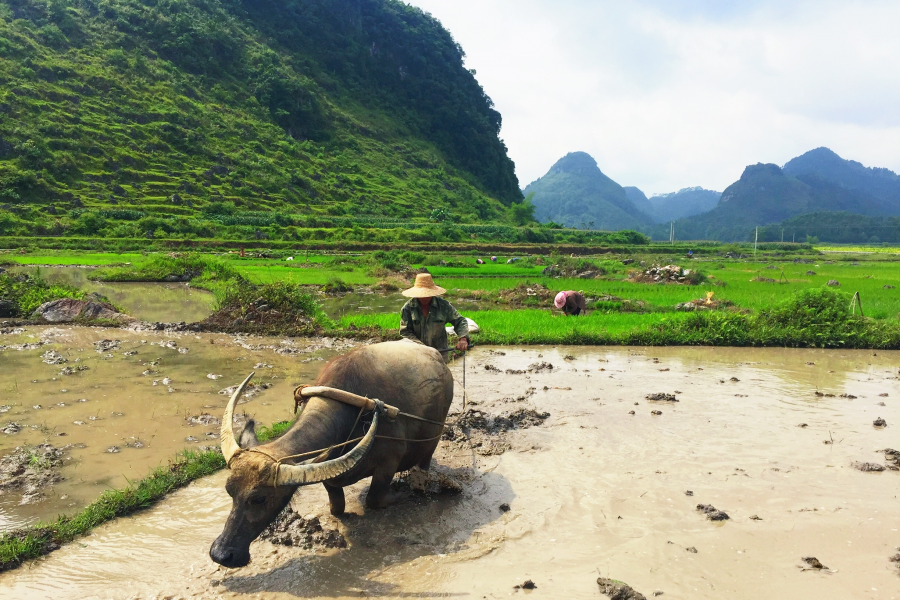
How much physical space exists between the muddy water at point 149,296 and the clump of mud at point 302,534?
10.6 meters

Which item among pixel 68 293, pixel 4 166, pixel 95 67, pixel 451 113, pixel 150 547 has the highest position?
pixel 451 113

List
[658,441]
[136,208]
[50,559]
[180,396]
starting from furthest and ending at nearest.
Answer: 1. [136,208]
2. [180,396]
3. [658,441]
4. [50,559]

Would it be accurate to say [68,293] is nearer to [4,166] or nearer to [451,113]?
[4,166]

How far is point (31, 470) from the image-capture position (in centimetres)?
510

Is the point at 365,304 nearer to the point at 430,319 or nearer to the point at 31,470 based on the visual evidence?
the point at 430,319

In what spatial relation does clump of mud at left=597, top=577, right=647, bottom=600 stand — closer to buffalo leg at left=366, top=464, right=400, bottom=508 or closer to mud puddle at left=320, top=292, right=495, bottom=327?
buffalo leg at left=366, top=464, right=400, bottom=508

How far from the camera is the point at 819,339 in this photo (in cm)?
1193

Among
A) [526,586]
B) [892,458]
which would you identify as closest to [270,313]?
[526,586]

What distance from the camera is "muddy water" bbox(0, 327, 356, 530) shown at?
5246mm

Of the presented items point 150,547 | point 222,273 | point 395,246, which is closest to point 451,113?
point 395,246

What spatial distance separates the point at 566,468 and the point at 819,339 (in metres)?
9.50

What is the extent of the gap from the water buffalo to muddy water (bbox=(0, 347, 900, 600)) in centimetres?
51

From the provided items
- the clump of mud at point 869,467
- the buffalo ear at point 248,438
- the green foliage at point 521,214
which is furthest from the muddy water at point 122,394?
the green foliage at point 521,214

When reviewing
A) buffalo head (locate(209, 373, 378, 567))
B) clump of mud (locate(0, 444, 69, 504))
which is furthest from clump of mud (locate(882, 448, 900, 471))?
clump of mud (locate(0, 444, 69, 504))
